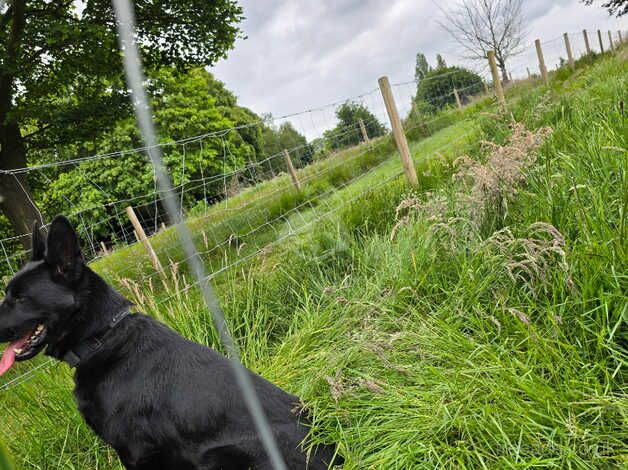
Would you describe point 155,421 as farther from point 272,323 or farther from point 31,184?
point 31,184

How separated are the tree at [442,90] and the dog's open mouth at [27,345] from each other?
30.7ft

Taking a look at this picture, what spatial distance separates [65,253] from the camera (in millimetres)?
2178

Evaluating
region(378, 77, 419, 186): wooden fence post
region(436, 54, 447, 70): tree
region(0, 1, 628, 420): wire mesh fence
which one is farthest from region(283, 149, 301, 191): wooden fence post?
region(436, 54, 447, 70): tree

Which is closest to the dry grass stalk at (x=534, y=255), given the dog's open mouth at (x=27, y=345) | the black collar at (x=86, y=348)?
the black collar at (x=86, y=348)

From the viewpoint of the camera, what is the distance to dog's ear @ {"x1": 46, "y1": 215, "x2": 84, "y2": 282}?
2.09 metres

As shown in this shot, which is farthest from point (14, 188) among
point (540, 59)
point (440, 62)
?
point (440, 62)

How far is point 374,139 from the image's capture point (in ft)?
34.6

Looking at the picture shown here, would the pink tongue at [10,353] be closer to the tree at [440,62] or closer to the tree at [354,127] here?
the tree at [354,127]

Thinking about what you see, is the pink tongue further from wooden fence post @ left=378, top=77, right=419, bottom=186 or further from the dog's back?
wooden fence post @ left=378, top=77, right=419, bottom=186

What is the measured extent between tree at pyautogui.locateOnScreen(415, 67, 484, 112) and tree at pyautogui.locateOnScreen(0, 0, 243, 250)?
204 inches

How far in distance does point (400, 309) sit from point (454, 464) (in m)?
1.08

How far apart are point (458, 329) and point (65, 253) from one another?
203cm

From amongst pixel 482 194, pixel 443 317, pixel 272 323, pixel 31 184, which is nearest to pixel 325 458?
pixel 443 317

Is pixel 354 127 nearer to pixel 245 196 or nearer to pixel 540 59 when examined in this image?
pixel 245 196
